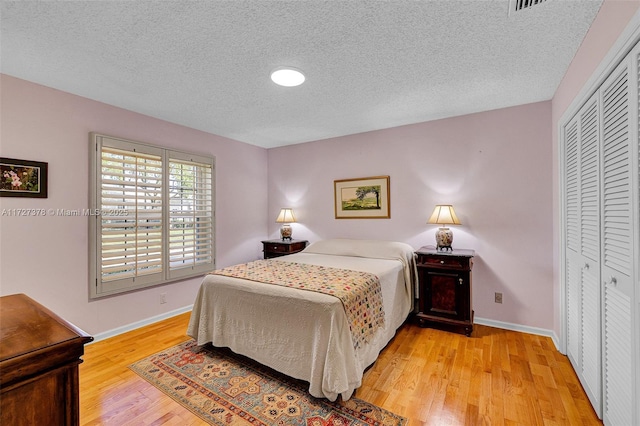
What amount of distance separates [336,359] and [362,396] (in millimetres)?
396

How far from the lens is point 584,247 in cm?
195

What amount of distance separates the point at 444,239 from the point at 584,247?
1228 mm

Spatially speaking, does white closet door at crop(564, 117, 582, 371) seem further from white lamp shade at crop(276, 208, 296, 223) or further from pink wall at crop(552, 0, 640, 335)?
white lamp shade at crop(276, 208, 296, 223)

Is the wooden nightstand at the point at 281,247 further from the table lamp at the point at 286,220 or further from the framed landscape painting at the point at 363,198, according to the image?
the framed landscape painting at the point at 363,198

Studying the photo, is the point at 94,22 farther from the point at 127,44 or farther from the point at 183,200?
the point at 183,200

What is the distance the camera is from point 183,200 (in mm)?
3559

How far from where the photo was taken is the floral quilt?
2027 mm

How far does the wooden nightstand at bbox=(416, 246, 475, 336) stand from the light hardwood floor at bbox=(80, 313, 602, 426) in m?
0.18

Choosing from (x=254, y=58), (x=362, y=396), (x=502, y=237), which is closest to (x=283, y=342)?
(x=362, y=396)

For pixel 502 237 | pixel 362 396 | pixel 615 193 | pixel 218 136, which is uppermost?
pixel 218 136

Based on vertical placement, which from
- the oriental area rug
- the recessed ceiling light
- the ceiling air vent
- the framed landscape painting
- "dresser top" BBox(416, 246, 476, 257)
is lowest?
the oriental area rug

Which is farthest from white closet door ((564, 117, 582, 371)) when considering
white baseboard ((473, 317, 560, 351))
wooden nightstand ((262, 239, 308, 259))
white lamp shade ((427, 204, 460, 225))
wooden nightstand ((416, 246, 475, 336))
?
wooden nightstand ((262, 239, 308, 259))

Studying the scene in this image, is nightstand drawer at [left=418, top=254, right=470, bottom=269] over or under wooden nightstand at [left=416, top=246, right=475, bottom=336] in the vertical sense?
over

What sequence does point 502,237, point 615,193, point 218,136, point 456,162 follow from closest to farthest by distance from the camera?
point 615,193 < point 502,237 < point 456,162 < point 218,136
